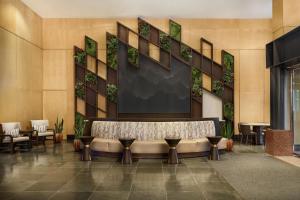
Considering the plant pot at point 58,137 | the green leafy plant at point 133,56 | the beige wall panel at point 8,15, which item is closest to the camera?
the beige wall panel at point 8,15

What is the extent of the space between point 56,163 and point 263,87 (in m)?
8.52

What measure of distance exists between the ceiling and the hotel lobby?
63mm

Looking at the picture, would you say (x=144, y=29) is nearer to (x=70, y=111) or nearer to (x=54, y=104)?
(x=70, y=111)

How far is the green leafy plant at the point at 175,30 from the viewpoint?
12547 millimetres

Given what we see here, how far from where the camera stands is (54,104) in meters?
12.7

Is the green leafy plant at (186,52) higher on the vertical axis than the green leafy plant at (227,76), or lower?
higher

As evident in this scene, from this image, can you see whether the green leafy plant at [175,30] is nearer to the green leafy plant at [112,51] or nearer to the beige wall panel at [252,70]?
the green leafy plant at [112,51]

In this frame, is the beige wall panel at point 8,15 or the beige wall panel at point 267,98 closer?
the beige wall panel at point 8,15

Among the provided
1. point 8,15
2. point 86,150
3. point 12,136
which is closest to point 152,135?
point 86,150

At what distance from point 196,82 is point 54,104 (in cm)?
551

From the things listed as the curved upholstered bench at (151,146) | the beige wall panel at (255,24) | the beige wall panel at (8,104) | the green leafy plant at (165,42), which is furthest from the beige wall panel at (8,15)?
the beige wall panel at (255,24)

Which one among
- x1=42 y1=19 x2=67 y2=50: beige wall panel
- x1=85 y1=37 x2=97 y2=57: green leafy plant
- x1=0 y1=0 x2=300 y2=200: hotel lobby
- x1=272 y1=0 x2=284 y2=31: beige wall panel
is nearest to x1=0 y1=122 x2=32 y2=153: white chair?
x1=0 y1=0 x2=300 y2=200: hotel lobby

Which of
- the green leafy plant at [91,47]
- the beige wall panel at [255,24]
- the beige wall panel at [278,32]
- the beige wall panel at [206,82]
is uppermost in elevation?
the beige wall panel at [255,24]

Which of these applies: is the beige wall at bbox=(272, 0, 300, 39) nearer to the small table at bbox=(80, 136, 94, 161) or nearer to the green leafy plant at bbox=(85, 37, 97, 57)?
the small table at bbox=(80, 136, 94, 161)
